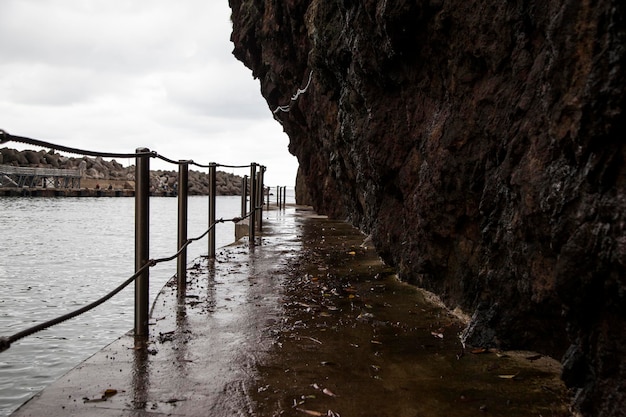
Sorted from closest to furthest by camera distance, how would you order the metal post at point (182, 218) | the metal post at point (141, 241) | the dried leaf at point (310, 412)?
the dried leaf at point (310, 412) < the metal post at point (141, 241) < the metal post at point (182, 218)

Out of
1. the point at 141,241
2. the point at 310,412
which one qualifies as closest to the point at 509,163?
the point at 310,412

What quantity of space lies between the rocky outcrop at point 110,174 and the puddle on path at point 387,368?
60.5 m

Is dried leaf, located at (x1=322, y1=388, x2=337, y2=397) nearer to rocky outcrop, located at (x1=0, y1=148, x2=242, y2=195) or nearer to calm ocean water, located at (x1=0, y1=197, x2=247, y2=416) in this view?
calm ocean water, located at (x1=0, y1=197, x2=247, y2=416)

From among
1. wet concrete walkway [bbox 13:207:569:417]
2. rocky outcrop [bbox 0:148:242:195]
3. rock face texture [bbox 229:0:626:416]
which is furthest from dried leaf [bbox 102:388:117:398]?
rocky outcrop [bbox 0:148:242:195]

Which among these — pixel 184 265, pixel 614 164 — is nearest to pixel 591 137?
pixel 614 164

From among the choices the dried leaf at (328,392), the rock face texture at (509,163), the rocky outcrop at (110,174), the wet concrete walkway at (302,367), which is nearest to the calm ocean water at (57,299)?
the wet concrete walkway at (302,367)

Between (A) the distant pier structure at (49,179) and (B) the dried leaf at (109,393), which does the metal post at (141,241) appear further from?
(A) the distant pier structure at (49,179)

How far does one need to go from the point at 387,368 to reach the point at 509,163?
4.80ft

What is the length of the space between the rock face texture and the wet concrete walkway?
306 millimetres

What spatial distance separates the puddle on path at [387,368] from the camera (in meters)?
2.34

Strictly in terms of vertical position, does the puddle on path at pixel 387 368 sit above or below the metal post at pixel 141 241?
below

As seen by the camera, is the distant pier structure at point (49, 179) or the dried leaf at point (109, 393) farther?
the distant pier structure at point (49, 179)

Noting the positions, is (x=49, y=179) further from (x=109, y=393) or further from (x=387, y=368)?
(x=387, y=368)

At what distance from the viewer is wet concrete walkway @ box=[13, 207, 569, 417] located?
234 cm
